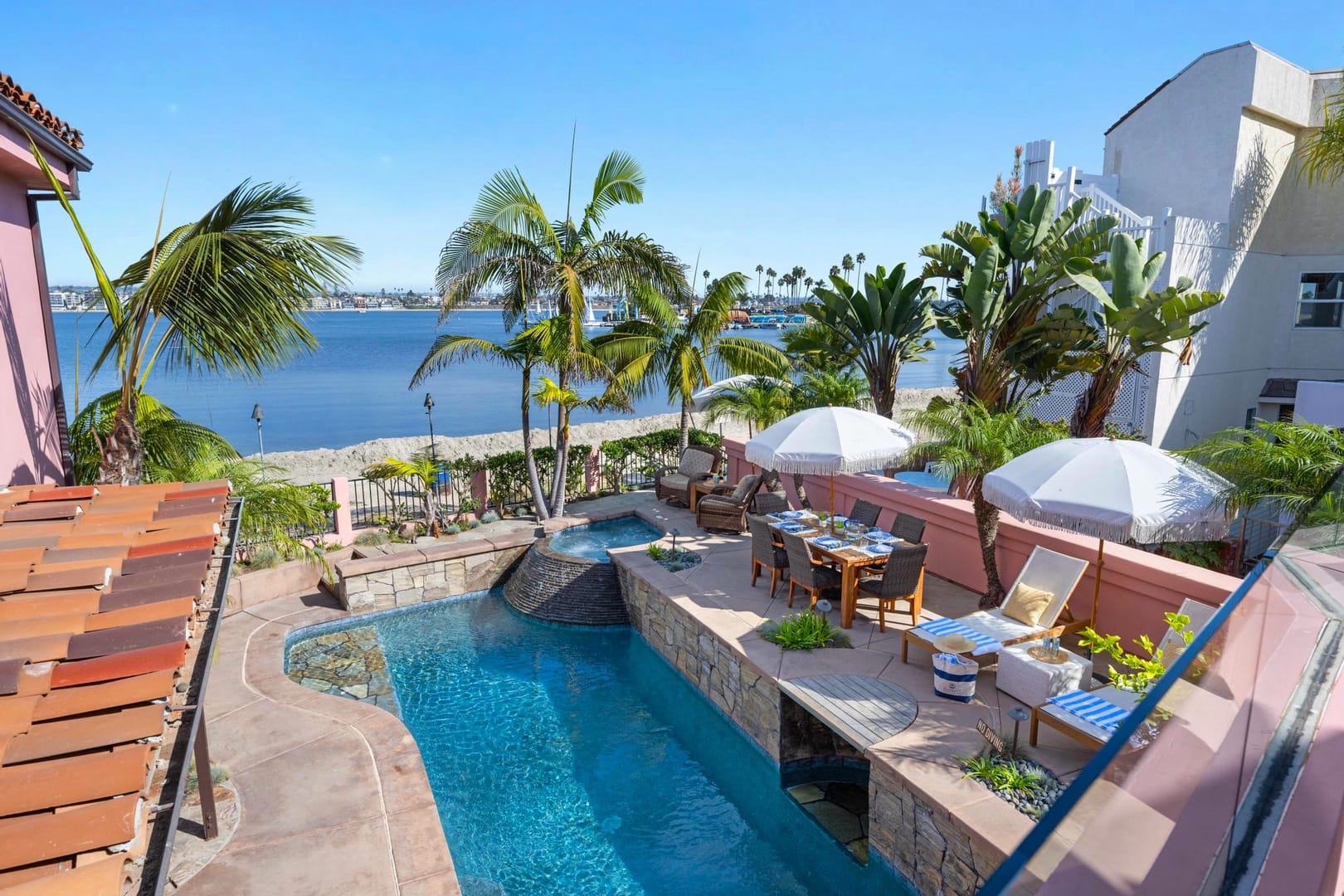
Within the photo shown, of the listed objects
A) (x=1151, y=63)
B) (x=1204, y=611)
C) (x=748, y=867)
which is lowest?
(x=748, y=867)

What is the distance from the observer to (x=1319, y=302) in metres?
17.4

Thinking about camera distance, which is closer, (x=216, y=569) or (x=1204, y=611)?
(x=216, y=569)

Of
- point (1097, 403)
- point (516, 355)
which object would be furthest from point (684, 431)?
point (1097, 403)

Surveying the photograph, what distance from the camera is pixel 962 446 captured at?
8.80 meters

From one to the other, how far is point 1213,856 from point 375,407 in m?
60.0

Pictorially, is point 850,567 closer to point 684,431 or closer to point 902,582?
point 902,582

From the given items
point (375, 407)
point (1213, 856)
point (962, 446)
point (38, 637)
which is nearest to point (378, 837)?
point (38, 637)

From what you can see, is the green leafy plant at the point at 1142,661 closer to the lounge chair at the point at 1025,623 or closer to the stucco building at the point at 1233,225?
the lounge chair at the point at 1025,623

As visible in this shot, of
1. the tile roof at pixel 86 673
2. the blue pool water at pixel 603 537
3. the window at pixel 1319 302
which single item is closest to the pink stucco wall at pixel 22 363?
the tile roof at pixel 86 673

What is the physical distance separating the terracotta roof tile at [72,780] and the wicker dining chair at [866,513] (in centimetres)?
939

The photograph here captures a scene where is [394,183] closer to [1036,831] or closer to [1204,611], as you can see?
[1204,611]

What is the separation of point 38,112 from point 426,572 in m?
8.10

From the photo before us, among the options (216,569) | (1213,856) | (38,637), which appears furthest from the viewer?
(216,569)

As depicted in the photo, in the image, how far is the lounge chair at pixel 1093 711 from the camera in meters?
5.66
